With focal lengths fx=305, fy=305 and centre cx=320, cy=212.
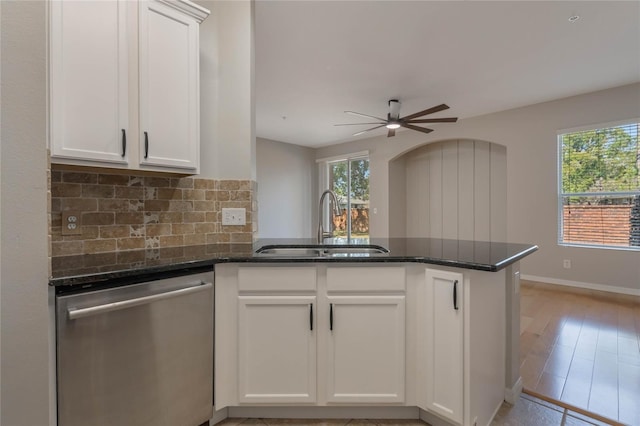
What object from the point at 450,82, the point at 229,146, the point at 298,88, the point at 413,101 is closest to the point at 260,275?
the point at 229,146

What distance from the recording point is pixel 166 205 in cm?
185

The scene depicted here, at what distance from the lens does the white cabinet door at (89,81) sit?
1.29 metres

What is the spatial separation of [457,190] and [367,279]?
5.06m

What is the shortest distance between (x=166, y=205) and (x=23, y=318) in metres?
0.98

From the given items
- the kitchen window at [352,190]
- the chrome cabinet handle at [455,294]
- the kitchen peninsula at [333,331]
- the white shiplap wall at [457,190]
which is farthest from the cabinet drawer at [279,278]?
the kitchen window at [352,190]

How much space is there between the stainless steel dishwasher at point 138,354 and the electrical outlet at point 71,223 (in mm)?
574

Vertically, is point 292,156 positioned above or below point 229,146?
above

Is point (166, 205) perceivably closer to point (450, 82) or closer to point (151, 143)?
point (151, 143)

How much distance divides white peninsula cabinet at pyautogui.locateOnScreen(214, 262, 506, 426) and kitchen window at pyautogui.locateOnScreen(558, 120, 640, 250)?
13.1 feet

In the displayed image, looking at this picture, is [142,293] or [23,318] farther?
[142,293]

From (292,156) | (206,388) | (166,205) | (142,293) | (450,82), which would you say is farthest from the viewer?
(292,156)

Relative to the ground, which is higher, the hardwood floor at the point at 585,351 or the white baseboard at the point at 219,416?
the white baseboard at the point at 219,416

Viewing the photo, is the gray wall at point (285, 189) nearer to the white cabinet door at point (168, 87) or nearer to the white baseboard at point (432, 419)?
the white cabinet door at point (168, 87)

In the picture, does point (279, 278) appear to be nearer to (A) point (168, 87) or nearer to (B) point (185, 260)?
(B) point (185, 260)
